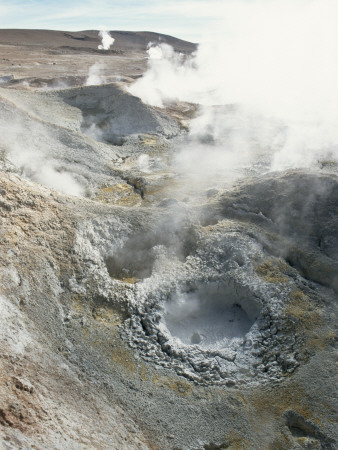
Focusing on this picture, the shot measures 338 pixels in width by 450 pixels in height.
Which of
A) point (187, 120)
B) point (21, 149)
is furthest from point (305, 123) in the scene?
point (21, 149)

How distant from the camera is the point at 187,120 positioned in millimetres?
24594

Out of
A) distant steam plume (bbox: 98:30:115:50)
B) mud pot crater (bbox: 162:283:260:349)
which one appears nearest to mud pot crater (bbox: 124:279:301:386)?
mud pot crater (bbox: 162:283:260:349)

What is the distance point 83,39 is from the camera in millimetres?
85500

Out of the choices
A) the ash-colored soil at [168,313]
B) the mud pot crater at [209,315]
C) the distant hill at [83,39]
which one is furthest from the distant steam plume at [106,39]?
the mud pot crater at [209,315]

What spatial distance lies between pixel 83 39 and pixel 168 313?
291 ft

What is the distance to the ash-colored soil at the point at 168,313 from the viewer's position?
22.2ft

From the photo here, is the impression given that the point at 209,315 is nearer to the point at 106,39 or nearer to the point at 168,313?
the point at 168,313

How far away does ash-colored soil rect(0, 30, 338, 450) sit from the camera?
6.77 meters

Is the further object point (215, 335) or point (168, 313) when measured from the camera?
point (168, 313)

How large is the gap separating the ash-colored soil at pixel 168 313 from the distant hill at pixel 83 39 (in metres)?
67.0

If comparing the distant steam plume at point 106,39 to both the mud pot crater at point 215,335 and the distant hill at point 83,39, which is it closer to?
the distant hill at point 83,39

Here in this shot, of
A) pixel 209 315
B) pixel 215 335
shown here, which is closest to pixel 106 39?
pixel 209 315

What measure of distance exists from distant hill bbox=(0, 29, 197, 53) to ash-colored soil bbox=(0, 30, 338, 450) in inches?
2638

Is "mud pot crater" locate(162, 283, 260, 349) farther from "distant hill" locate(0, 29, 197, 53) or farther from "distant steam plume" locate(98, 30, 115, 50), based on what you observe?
"distant steam plume" locate(98, 30, 115, 50)
